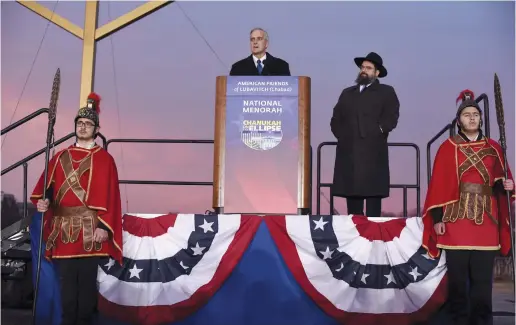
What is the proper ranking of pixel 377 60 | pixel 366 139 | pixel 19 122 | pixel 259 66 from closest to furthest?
1. pixel 366 139
2. pixel 377 60
3. pixel 259 66
4. pixel 19 122

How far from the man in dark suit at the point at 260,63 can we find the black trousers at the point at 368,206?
142 centimetres

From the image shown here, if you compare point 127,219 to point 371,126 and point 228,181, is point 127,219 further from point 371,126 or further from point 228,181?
point 371,126

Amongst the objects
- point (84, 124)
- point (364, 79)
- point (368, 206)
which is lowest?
point (368, 206)

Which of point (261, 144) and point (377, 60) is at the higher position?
point (377, 60)

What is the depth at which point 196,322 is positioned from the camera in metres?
5.15

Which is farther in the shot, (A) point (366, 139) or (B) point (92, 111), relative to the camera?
(A) point (366, 139)

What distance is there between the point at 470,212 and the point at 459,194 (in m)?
0.17

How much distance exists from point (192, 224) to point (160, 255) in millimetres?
395

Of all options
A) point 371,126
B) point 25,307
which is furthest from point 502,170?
point 25,307

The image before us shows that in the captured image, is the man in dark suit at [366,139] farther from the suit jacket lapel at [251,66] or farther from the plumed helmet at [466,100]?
the suit jacket lapel at [251,66]

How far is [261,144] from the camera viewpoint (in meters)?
5.29

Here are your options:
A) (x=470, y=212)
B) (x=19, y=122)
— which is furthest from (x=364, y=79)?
(x=19, y=122)

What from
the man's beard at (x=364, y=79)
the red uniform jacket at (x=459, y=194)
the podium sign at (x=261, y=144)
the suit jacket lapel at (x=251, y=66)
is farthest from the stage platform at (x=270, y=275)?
the suit jacket lapel at (x=251, y=66)

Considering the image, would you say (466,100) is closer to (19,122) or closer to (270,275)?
(270,275)
